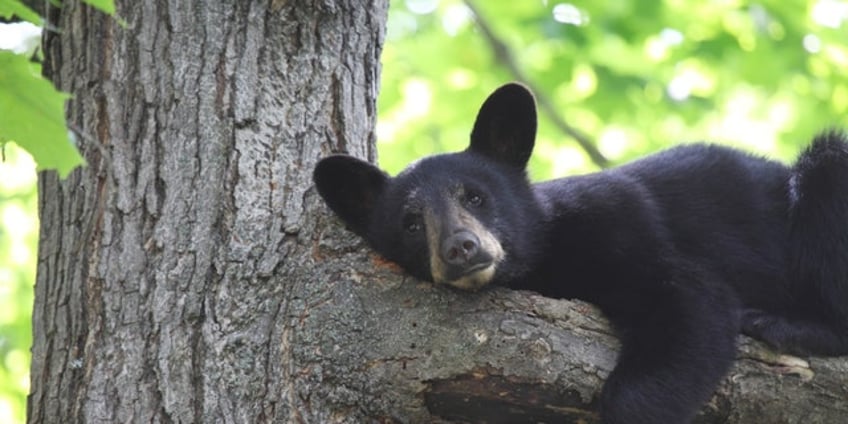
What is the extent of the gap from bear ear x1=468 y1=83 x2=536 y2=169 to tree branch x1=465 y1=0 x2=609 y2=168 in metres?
3.90

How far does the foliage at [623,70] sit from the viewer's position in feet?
33.3

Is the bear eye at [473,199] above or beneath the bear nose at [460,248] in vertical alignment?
above

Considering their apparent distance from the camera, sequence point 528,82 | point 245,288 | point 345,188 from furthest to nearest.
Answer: point 528,82 → point 345,188 → point 245,288

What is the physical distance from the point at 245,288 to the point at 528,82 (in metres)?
6.50

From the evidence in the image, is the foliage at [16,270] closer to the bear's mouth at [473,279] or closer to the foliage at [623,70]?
the foliage at [623,70]

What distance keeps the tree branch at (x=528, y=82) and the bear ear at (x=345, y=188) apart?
15.8ft

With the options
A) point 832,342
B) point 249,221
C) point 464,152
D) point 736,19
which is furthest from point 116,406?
point 736,19

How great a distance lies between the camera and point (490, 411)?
4.25 m

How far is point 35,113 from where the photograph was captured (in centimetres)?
287

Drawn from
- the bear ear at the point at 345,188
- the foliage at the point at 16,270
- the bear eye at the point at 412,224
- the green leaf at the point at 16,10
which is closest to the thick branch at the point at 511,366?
the bear ear at the point at 345,188

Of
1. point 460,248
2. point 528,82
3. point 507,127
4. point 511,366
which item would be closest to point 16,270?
point 528,82

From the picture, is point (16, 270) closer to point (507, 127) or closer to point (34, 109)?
point (507, 127)

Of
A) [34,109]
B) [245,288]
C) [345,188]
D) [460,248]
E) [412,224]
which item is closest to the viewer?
[34,109]

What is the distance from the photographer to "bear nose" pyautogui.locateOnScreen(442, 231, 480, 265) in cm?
462
